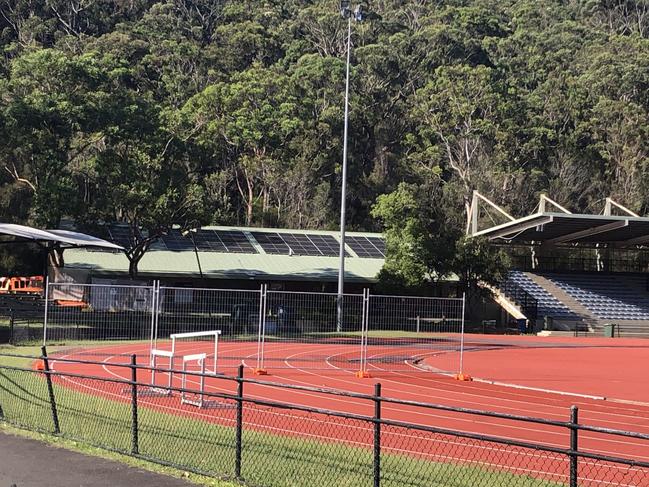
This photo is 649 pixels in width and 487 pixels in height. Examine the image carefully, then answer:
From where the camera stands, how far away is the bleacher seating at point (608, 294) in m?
60.5

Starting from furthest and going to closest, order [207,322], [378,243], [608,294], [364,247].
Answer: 1. [378,243]
2. [364,247]
3. [608,294]
4. [207,322]

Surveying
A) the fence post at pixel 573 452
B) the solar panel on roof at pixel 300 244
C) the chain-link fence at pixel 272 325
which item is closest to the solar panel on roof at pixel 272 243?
the solar panel on roof at pixel 300 244

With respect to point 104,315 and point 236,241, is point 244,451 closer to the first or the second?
point 104,315

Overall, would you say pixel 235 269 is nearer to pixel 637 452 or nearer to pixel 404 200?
pixel 404 200

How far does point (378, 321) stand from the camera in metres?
31.1

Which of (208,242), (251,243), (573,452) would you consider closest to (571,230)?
(251,243)

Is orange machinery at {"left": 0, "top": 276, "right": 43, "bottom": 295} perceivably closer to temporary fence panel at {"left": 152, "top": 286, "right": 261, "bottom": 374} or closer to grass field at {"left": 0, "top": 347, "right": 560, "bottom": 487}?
temporary fence panel at {"left": 152, "top": 286, "right": 261, "bottom": 374}

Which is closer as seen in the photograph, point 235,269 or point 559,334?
point 559,334

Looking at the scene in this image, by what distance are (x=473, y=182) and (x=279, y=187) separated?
17.5m

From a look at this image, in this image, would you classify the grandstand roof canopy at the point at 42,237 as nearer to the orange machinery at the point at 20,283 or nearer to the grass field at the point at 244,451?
the orange machinery at the point at 20,283

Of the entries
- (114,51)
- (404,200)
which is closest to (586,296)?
(404,200)

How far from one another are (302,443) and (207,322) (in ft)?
61.0

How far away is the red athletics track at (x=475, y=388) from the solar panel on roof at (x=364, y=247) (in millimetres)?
23512

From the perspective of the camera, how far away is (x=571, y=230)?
59.3 meters
